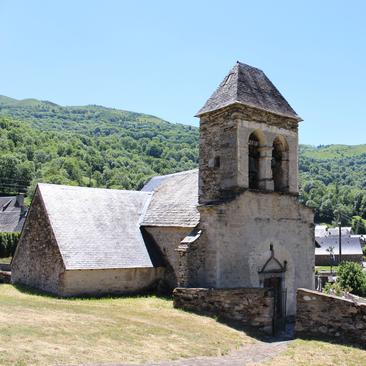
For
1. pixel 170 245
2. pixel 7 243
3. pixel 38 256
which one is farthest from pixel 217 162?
pixel 7 243

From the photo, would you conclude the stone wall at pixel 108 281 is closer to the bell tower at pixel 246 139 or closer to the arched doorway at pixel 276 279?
the bell tower at pixel 246 139

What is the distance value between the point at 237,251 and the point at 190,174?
242 inches

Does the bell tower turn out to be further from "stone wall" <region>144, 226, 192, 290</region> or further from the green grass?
the green grass

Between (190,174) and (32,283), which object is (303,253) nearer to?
(190,174)

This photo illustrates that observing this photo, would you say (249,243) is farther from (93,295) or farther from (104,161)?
(104,161)

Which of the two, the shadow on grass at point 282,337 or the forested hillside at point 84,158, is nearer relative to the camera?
the shadow on grass at point 282,337

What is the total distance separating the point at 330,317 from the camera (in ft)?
41.1

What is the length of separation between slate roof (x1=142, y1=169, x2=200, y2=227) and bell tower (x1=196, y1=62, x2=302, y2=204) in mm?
1006

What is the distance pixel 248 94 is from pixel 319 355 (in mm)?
10125

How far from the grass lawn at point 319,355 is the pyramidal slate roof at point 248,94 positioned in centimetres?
894

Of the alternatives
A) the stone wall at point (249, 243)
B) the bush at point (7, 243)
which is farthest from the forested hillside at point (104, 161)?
the stone wall at point (249, 243)

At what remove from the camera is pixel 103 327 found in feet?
36.4

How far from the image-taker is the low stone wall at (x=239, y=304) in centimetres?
1363

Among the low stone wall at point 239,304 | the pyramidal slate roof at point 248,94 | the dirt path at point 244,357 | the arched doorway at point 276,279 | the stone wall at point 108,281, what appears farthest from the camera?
the pyramidal slate roof at point 248,94
